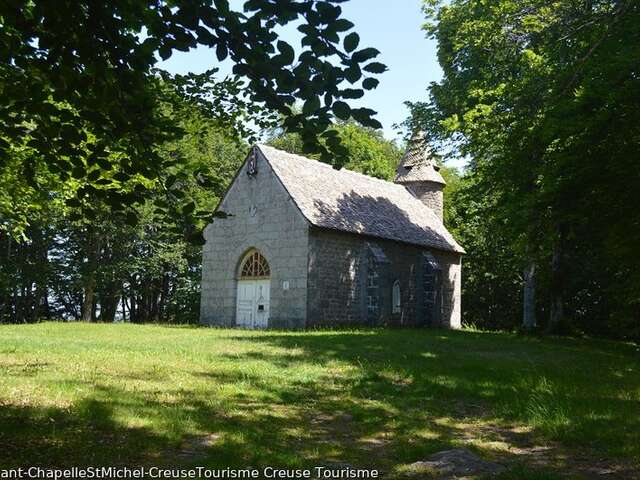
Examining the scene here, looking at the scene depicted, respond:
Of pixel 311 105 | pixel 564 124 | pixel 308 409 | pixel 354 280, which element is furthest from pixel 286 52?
pixel 354 280

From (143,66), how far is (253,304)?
21.6 metres

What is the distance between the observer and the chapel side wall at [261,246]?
24.7 metres

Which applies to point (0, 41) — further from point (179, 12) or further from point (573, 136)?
point (573, 136)

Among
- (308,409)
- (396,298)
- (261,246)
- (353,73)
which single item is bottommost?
(308,409)

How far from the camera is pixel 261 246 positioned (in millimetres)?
26297

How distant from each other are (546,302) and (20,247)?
1204 inches

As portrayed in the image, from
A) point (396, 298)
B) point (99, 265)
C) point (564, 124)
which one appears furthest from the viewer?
point (99, 265)

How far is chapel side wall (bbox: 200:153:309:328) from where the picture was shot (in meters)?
24.7

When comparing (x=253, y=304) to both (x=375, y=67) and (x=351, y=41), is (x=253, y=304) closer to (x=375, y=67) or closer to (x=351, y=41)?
(x=375, y=67)

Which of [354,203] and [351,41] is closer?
[351,41]

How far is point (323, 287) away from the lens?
81.7 feet

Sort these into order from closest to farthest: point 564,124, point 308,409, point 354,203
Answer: point 308,409 → point 564,124 → point 354,203

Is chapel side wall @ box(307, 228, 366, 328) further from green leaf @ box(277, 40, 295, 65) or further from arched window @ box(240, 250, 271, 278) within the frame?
green leaf @ box(277, 40, 295, 65)

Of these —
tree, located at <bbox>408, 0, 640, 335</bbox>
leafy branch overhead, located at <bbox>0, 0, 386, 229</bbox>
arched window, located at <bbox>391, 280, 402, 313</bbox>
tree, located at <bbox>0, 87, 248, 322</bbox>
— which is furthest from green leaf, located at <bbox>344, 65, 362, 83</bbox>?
tree, located at <bbox>0, 87, 248, 322</bbox>
